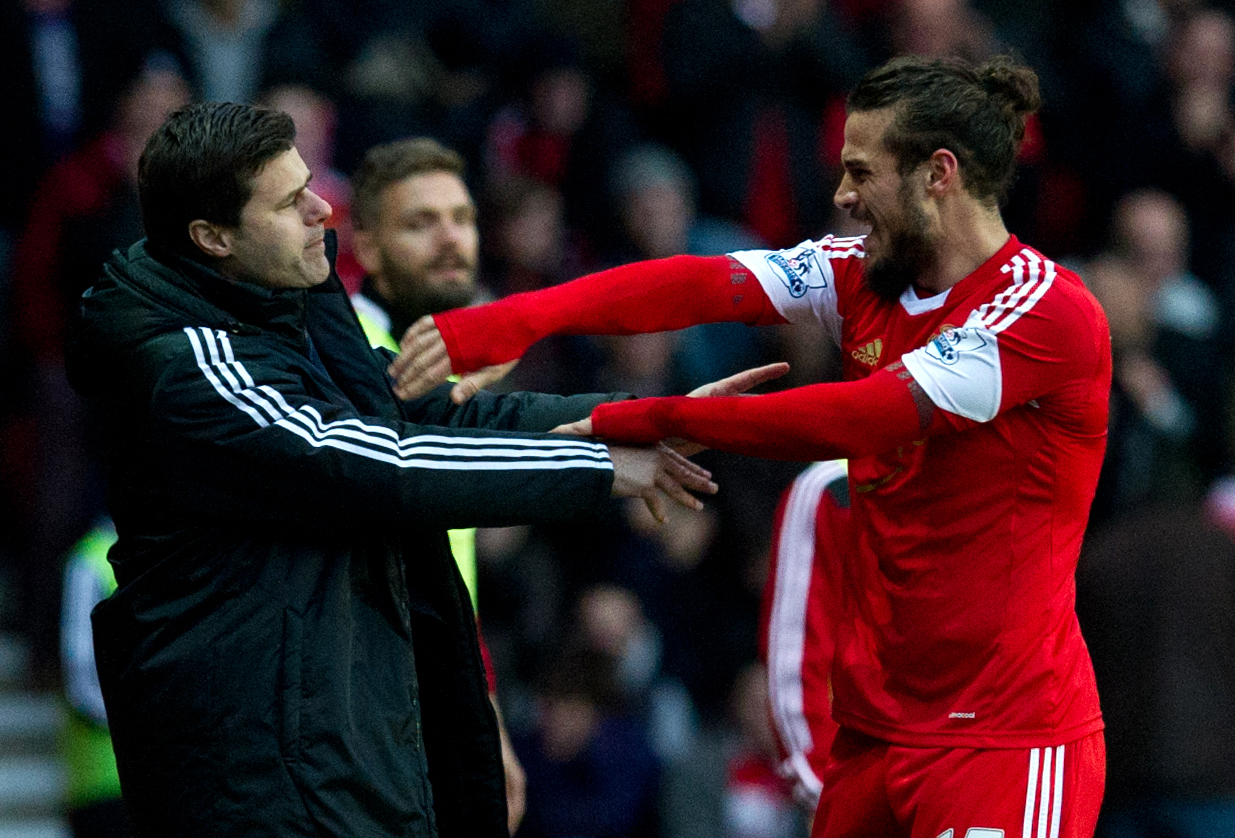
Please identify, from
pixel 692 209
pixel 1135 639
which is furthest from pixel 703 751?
pixel 692 209

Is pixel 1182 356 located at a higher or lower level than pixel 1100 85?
lower

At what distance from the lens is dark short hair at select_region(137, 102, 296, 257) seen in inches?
133

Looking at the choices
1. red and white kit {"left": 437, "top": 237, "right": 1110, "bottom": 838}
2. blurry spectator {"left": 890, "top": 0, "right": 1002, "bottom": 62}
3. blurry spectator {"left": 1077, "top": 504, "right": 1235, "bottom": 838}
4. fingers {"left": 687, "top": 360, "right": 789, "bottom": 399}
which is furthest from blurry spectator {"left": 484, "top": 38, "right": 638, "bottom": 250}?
red and white kit {"left": 437, "top": 237, "right": 1110, "bottom": 838}

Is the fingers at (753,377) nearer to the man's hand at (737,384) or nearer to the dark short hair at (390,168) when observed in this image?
the man's hand at (737,384)

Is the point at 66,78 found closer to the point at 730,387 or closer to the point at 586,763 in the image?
the point at 586,763

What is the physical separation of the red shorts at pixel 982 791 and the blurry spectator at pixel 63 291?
13.6ft

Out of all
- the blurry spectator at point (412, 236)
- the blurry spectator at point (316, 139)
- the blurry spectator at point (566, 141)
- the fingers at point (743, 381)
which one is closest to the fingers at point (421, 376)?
the fingers at point (743, 381)

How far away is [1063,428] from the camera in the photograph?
351 cm

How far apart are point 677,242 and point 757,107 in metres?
0.94

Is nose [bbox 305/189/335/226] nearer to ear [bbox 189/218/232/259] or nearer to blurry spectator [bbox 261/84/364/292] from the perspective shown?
ear [bbox 189/218/232/259]

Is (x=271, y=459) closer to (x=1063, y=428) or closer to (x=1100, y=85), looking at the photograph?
(x=1063, y=428)

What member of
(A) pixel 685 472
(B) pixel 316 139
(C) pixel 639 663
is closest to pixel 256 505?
(A) pixel 685 472

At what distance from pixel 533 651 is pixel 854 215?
152 inches

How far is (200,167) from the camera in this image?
338cm
